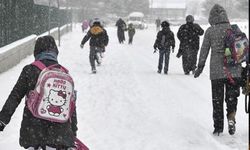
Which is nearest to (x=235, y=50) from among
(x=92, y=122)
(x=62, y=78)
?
(x=92, y=122)

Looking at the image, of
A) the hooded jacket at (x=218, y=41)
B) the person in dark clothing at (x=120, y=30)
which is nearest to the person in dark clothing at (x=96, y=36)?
the hooded jacket at (x=218, y=41)

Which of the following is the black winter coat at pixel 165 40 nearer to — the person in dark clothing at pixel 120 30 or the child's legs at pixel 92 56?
the child's legs at pixel 92 56

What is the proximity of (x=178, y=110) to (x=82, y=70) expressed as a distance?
7710mm

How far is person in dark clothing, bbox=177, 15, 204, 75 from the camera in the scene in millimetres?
16547

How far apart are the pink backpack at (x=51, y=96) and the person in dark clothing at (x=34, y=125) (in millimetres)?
79

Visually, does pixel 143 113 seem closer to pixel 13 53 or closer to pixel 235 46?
pixel 235 46

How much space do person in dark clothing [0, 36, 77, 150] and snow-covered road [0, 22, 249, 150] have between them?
3.13 m

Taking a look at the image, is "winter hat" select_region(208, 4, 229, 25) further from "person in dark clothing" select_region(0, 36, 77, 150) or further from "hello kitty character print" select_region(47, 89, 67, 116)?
"hello kitty character print" select_region(47, 89, 67, 116)

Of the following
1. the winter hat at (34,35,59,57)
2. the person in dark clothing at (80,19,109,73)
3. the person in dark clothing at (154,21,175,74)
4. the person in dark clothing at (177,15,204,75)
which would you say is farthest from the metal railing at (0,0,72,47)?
the winter hat at (34,35,59,57)

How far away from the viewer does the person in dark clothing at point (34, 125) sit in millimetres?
4500

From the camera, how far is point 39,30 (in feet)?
88.3

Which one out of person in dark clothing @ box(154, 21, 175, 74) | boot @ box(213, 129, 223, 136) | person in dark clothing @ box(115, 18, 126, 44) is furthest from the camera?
person in dark clothing @ box(115, 18, 126, 44)

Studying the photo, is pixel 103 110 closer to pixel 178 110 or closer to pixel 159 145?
pixel 178 110

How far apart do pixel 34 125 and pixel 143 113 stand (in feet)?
19.4
